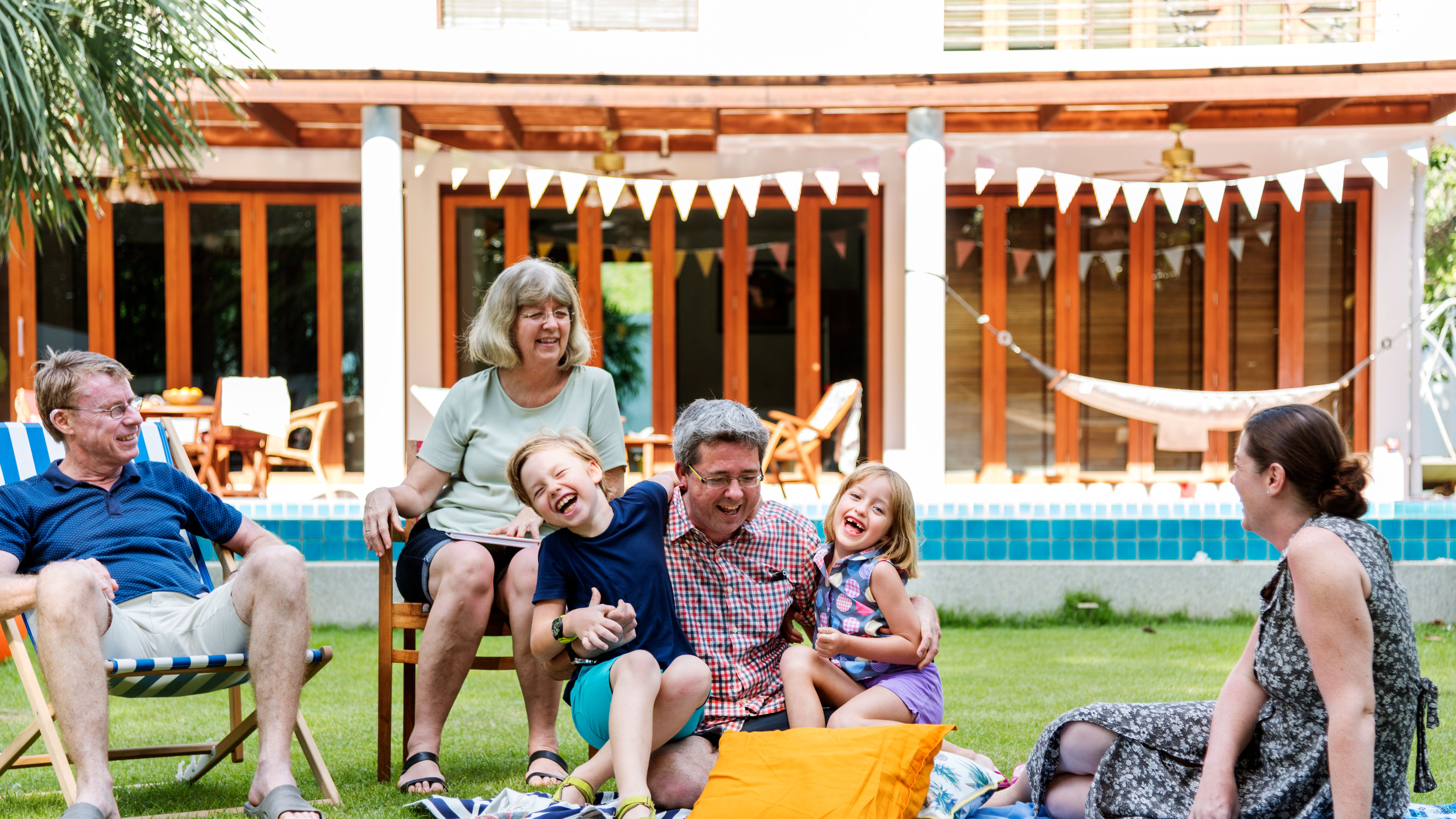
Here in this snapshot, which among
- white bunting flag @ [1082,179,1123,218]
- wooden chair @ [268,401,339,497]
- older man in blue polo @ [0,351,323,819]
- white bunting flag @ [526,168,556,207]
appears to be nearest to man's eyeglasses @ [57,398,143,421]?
older man in blue polo @ [0,351,323,819]

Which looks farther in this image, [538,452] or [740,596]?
[740,596]

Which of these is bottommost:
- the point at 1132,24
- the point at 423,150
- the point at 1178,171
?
the point at 1178,171

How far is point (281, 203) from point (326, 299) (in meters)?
0.67

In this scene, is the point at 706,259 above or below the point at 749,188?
below

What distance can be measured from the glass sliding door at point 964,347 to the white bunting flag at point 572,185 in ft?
8.25

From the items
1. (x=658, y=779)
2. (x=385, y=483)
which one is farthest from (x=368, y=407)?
(x=658, y=779)

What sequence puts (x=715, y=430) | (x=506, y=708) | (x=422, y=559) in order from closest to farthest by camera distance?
(x=715, y=430), (x=422, y=559), (x=506, y=708)

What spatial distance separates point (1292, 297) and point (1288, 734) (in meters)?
6.81

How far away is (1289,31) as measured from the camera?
8000mm

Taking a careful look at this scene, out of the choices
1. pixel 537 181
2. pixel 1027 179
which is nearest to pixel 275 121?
pixel 537 181

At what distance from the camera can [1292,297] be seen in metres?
8.22

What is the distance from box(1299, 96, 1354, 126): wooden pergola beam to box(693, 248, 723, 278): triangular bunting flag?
3559 mm

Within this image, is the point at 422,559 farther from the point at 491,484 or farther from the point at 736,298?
the point at 736,298

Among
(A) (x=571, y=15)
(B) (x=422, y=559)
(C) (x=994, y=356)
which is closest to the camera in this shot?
(B) (x=422, y=559)
